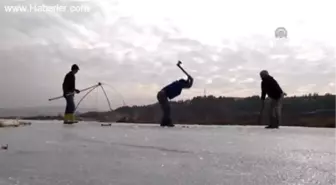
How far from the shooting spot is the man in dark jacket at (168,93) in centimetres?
1382

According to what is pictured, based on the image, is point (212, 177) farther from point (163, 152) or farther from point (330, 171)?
point (163, 152)

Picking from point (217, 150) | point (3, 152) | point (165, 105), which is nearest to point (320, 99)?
point (165, 105)

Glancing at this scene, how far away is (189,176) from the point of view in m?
3.94

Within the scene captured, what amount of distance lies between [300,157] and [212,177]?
5.92 feet

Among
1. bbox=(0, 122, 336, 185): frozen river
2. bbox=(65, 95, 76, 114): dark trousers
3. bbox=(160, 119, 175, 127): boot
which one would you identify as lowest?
bbox=(0, 122, 336, 185): frozen river

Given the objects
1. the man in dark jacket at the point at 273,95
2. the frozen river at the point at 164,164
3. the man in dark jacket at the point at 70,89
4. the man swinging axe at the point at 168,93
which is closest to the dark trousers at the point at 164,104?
the man swinging axe at the point at 168,93

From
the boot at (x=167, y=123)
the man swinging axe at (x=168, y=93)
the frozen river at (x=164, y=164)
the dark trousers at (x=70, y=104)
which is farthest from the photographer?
the dark trousers at (x=70, y=104)

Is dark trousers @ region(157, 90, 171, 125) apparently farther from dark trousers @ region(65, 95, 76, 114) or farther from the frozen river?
the frozen river

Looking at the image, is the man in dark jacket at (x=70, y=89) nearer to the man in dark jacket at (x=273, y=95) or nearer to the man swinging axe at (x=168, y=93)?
the man swinging axe at (x=168, y=93)

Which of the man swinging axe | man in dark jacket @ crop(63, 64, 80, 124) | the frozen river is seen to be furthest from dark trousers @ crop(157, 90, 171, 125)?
the frozen river

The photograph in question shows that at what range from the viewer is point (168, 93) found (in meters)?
14.1

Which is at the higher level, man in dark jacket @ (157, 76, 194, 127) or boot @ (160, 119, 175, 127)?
man in dark jacket @ (157, 76, 194, 127)

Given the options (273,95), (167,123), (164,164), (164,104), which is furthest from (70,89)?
(164,164)

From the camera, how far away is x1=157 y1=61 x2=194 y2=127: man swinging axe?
13.8 meters
